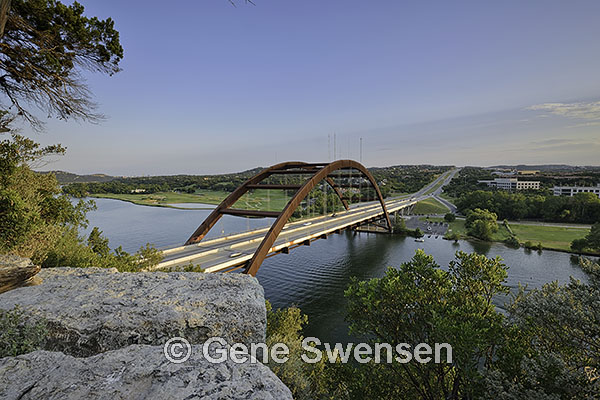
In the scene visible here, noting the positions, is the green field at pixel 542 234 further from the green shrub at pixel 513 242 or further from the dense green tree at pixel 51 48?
the dense green tree at pixel 51 48

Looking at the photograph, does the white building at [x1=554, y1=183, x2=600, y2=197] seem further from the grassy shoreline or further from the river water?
the river water

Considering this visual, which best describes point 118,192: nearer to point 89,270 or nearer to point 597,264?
point 89,270

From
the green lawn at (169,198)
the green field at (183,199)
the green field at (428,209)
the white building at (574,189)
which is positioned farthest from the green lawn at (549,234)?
the green lawn at (169,198)

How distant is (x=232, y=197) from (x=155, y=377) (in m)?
23.1

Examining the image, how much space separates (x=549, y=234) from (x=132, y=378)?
5690 cm

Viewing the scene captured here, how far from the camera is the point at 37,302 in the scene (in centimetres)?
428

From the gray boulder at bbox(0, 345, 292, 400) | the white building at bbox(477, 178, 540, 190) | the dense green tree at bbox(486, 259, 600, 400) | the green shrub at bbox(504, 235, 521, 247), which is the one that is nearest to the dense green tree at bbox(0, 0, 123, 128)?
the gray boulder at bbox(0, 345, 292, 400)

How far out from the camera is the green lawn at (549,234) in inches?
1503

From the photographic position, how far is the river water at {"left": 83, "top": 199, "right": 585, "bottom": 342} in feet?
67.0

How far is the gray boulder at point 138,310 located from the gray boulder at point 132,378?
874 mm

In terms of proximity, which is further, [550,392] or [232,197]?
[232,197]

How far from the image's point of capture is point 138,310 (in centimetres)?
407

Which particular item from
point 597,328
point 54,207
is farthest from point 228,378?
point 54,207

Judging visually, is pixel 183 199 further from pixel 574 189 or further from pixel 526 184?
pixel 526 184
